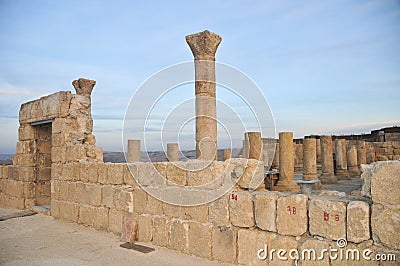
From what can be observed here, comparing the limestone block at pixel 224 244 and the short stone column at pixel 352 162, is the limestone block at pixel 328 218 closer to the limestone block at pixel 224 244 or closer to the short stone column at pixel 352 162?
the limestone block at pixel 224 244

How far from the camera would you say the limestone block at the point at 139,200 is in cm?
595

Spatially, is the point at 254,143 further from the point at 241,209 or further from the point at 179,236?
the point at 241,209

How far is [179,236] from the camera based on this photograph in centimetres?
523

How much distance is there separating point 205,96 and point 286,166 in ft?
11.8

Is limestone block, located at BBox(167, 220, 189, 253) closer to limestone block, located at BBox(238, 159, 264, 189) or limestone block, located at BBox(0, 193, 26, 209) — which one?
limestone block, located at BBox(238, 159, 264, 189)

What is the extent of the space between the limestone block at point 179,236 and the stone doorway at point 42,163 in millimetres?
6382

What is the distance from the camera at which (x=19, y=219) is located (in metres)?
8.30

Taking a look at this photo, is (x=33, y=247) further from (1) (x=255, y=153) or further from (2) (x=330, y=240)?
(1) (x=255, y=153)

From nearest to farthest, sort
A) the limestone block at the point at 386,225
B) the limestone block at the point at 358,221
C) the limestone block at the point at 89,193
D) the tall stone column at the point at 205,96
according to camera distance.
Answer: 1. the limestone block at the point at 386,225
2. the limestone block at the point at 358,221
3. the limestone block at the point at 89,193
4. the tall stone column at the point at 205,96

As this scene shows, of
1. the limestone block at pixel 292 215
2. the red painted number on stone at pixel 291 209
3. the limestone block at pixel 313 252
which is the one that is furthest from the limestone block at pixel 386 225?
the red painted number on stone at pixel 291 209

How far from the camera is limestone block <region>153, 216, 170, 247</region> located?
5473mm

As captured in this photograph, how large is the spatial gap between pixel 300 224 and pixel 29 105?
30.0ft

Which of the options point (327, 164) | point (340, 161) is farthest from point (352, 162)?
point (327, 164)

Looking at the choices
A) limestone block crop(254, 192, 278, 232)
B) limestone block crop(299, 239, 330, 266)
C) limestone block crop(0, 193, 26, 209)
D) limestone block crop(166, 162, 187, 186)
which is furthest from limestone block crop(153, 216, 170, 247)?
limestone block crop(0, 193, 26, 209)
